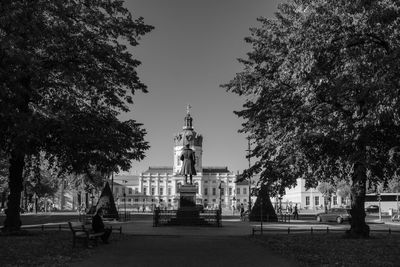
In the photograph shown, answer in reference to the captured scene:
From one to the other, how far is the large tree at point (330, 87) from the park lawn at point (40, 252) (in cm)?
940

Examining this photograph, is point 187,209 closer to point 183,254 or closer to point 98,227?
point 98,227

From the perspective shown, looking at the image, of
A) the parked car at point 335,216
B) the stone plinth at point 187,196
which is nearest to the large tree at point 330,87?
the stone plinth at point 187,196

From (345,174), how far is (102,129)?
37.9 feet

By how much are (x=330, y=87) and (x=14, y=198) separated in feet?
48.0

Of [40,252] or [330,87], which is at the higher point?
[330,87]

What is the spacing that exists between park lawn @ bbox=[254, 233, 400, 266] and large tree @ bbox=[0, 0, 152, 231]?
8.38 m

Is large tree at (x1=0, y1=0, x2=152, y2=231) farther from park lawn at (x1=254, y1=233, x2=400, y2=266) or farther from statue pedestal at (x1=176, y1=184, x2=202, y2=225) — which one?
statue pedestal at (x1=176, y1=184, x2=202, y2=225)

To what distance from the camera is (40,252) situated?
1627cm

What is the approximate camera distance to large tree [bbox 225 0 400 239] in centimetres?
1684

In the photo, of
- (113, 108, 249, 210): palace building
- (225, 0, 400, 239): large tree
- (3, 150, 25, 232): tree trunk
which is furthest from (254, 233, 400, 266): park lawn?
(113, 108, 249, 210): palace building

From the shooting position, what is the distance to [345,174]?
24.7m

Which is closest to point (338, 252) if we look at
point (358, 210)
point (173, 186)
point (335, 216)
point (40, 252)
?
point (358, 210)

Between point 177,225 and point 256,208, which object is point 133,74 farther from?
point 256,208

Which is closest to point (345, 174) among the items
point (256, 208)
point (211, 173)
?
point (256, 208)
